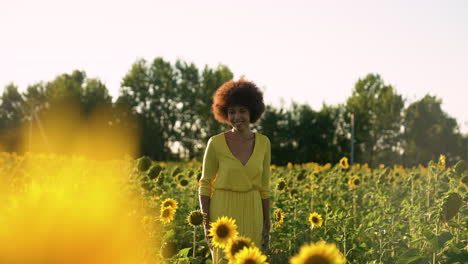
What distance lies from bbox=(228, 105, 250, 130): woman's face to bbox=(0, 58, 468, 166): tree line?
2875 cm

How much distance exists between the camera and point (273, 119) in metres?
32.2

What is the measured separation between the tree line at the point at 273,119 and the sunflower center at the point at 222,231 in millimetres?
29997

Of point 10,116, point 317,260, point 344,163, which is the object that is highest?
point 10,116

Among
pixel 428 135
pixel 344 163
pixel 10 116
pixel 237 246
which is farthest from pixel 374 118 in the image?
pixel 237 246

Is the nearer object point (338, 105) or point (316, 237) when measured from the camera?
point (316, 237)

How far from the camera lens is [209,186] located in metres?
3.08

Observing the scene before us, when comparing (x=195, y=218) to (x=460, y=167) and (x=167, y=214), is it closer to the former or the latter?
(x=167, y=214)

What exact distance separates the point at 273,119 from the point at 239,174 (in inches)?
1154

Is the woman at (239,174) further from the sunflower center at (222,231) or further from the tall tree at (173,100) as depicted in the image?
the tall tree at (173,100)

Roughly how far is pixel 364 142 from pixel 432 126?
518 centimetres

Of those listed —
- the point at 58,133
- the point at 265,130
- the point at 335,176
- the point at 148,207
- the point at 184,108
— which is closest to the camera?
the point at 148,207

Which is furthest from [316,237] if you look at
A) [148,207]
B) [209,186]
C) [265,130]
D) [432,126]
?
[432,126]

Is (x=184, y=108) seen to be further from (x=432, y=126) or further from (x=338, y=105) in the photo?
(x=432, y=126)

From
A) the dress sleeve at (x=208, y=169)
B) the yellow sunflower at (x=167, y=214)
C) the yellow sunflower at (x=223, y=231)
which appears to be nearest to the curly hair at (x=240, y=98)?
the dress sleeve at (x=208, y=169)
